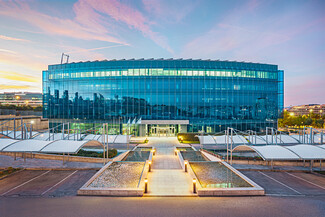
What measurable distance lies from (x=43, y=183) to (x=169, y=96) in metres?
31.7

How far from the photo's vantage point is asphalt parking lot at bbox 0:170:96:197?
1154 cm

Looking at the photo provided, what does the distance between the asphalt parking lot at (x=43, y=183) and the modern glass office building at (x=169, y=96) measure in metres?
24.9

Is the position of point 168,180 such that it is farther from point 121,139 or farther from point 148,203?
point 121,139

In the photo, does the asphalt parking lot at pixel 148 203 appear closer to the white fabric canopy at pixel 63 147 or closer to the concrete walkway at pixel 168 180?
the concrete walkway at pixel 168 180

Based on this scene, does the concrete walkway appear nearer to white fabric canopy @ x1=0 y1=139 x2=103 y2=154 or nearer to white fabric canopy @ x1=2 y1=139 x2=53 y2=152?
white fabric canopy @ x1=0 y1=139 x2=103 y2=154

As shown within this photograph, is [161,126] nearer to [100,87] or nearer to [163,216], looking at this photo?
[100,87]

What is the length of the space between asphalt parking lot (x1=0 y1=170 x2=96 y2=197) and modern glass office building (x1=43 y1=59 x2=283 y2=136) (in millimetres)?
24894

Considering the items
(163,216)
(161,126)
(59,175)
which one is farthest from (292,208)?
(161,126)

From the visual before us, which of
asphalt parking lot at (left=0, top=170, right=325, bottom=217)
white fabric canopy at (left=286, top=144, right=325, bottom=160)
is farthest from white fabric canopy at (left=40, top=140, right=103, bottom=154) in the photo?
white fabric canopy at (left=286, top=144, right=325, bottom=160)

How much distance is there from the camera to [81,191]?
11055 mm

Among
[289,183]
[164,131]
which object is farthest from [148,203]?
[164,131]

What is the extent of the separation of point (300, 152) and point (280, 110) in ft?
112

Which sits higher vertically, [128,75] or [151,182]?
[128,75]

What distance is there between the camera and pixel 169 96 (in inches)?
1629
